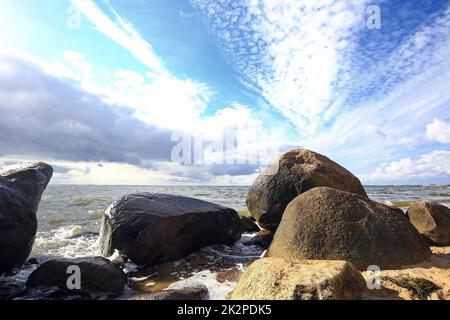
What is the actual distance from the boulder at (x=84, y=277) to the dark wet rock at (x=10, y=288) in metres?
0.25

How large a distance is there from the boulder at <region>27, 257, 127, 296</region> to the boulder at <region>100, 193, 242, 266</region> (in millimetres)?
1280

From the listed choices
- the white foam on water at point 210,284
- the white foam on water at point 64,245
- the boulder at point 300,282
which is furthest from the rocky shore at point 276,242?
the white foam on water at point 64,245

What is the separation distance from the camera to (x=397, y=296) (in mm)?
4789

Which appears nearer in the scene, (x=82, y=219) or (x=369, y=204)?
(x=369, y=204)

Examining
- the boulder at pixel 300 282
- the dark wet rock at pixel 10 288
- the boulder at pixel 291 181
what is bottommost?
the dark wet rock at pixel 10 288

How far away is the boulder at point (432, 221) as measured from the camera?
916cm

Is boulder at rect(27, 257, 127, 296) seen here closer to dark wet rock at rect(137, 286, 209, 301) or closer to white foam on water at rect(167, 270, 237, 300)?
white foam on water at rect(167, 270, 237, 300)

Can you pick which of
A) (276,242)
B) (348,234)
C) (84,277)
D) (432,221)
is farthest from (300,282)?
(432,221)

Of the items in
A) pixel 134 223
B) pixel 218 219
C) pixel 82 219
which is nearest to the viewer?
pixel 134 223

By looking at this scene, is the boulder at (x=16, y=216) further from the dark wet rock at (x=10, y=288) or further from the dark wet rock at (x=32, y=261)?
the dark wet rock at (x=32, y=261)

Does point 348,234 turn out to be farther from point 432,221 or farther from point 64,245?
point 64,245
